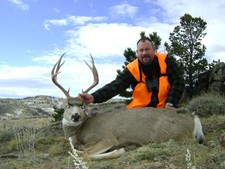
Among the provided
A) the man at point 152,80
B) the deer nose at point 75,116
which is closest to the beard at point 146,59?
the man at point 152,80

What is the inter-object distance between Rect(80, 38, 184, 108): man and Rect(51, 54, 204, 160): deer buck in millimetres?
816

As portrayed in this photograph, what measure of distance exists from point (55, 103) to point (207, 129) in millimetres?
2648

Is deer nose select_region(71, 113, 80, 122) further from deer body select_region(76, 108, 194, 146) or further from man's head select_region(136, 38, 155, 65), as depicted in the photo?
man's head select_region(136, 38, 155, 65)

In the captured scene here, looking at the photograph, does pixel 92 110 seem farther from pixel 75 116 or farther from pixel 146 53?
pixel 146 53

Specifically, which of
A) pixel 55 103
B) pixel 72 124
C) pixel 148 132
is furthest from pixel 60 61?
pixel 148 132

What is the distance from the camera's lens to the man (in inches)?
267

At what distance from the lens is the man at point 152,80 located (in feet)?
22.3

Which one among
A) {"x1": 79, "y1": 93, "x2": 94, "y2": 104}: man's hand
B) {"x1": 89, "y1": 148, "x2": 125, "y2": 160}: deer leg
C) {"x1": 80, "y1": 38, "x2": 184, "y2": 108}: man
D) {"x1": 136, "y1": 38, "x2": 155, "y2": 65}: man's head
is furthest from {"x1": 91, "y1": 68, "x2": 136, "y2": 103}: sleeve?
{"x1": 89, "y1": 148, "x2": 125, "y2": 160}: deer leg

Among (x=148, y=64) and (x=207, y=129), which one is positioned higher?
(x=148, y=64)

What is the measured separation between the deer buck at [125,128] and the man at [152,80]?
82cm

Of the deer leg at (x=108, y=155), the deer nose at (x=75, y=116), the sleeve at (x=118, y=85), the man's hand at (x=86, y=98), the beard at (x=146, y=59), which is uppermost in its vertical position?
the beard at (x=146, y=59)

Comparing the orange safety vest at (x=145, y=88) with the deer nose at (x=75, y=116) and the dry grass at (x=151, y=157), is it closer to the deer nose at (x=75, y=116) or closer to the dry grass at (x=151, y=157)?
the dry grass at (x=151, y=157)

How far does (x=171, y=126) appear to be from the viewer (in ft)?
18.5

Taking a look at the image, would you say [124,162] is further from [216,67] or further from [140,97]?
[216,67]
